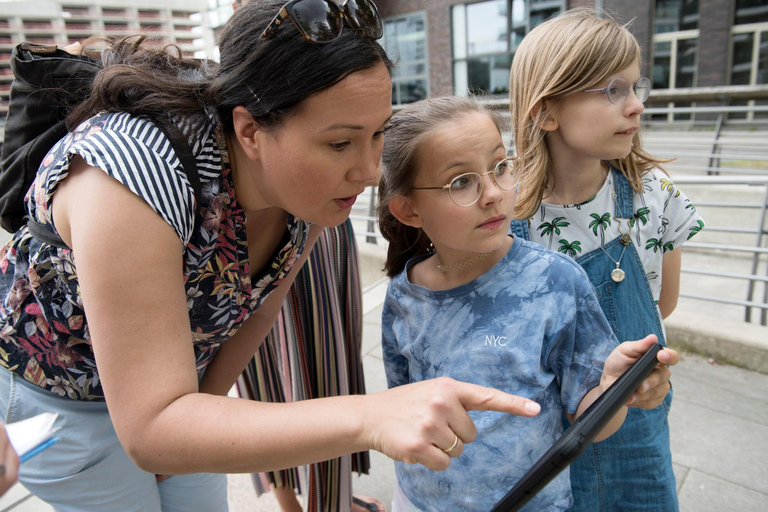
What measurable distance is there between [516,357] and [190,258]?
78 cm

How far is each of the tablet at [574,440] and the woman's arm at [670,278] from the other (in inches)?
32.9

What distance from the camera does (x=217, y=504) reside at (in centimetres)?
168

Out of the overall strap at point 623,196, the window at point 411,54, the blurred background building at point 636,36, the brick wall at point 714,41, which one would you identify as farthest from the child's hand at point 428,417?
the window at point 411,54

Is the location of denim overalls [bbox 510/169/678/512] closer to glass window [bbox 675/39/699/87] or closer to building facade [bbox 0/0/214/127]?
building facade [bbox 0/0/214/127]

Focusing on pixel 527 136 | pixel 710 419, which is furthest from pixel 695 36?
pixel 527 136

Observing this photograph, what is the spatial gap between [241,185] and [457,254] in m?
0.58

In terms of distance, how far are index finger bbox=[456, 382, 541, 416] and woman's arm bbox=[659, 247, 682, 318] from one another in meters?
1.11

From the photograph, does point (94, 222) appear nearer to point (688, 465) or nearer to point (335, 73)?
point (335, 73)

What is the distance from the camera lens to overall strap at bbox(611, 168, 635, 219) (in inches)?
64.5

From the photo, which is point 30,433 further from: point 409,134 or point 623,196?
point 623,196

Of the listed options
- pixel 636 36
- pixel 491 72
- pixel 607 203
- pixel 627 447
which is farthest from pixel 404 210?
pixel 491 72

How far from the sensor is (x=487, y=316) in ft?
4.38

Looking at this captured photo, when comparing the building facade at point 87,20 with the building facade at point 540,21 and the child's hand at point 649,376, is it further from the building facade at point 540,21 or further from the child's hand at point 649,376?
the building facade at point 540,21

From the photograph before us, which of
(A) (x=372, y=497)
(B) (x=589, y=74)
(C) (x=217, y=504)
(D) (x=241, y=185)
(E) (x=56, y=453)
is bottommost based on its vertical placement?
(A) (x=372, y=497)
